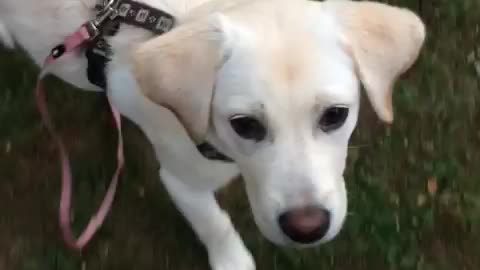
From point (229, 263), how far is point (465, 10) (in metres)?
1.17

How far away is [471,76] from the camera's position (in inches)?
106

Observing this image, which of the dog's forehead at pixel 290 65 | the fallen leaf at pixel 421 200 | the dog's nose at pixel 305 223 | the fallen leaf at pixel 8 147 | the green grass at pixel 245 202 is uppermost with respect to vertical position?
the dog's forehead at pixel 290 65

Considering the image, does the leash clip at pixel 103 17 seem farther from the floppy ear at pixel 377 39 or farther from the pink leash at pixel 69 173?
the floppy ear at pixel 377 39

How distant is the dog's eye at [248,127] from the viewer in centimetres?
157

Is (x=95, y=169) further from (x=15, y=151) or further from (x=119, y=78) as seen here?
(x=119, y=78)

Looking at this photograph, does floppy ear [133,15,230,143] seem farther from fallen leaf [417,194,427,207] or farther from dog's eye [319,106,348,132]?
fallen leaf [417,194,427,207]

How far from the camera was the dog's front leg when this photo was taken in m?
2.10

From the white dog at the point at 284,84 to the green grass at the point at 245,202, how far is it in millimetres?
681

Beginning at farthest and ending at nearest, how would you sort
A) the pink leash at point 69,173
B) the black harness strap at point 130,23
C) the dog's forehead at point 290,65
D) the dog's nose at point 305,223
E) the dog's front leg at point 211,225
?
the dog's front leg at point 211,225
the pink leash at point 69,173
the black harness strap at point 130,23
the dog's nose at point 305,223
the dog's forehead at point 290,65

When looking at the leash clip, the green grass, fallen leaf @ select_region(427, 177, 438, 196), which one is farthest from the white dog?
fallen leaf @ select_region(427, 177, 438, 196)

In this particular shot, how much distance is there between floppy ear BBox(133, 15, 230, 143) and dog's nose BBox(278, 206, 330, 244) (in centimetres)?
24

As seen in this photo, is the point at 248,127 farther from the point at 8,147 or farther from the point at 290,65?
the point at 8,147

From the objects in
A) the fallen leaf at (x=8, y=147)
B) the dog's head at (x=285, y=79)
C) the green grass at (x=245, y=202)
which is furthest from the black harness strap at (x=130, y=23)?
the fallen leaf at (x=8, y=147)

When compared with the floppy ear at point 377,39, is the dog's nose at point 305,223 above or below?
below
